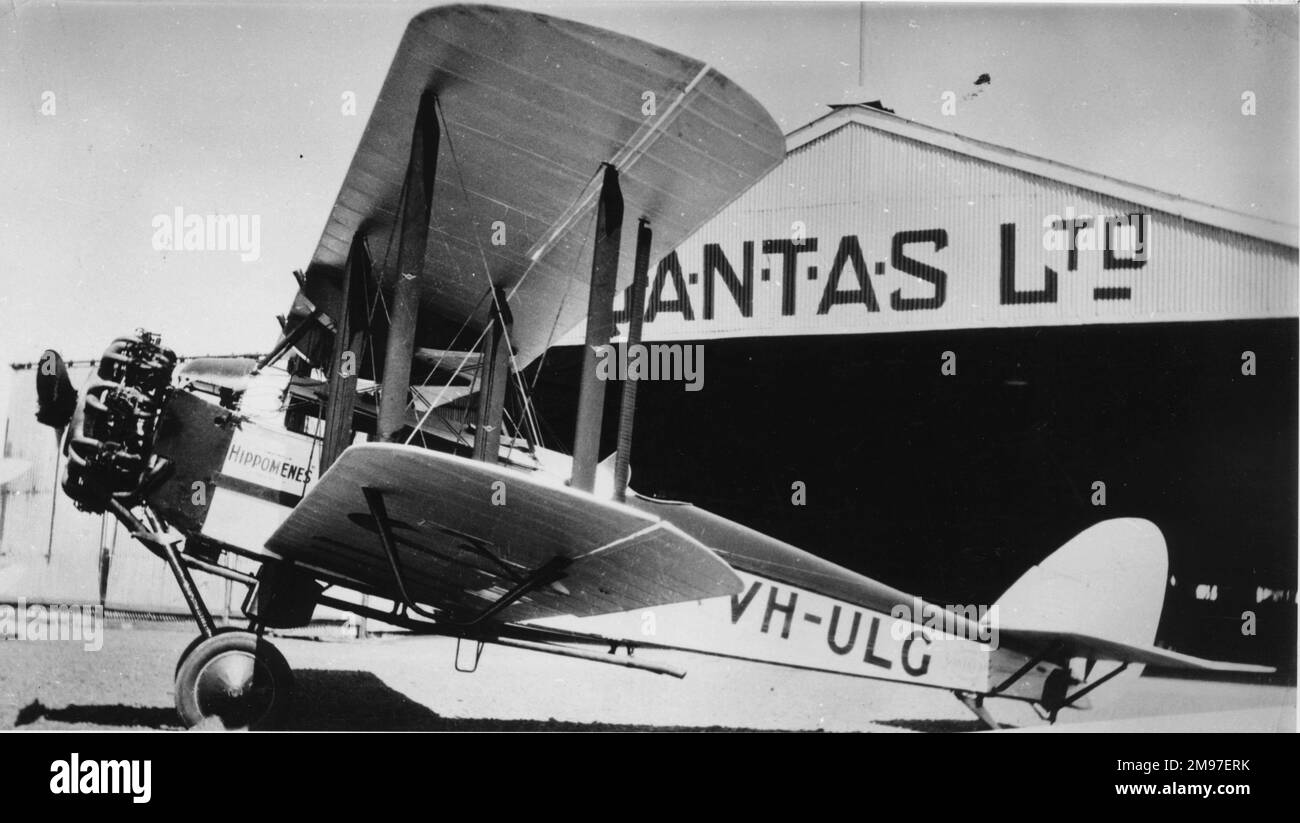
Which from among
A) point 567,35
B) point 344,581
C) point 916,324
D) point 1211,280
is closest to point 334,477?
point 344,581

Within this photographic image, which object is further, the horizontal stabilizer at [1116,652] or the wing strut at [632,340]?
the horizontal stabilizer at [1116,652]

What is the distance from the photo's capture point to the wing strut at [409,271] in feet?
8.54

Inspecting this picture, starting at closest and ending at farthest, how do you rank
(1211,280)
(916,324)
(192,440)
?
(192,440)
(1211,280)
(916,324)

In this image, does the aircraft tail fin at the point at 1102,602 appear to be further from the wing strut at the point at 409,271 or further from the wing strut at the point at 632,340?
the wing strut at the point at 409,271

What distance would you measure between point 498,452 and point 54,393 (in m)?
1.57

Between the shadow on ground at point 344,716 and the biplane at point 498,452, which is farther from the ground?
the biplane at point 498,452

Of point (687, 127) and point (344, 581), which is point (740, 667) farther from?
point (687, 127)

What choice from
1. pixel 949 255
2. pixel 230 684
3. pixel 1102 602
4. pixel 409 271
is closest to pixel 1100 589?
pixel 1102 602

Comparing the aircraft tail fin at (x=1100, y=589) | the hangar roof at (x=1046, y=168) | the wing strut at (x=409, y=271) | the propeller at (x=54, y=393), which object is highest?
the hangar roof at (x=1046, y=168)

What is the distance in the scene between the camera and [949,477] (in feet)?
13.6

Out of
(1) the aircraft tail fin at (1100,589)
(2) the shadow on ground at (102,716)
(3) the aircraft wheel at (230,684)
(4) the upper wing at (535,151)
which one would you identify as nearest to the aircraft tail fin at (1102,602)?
(1) the aircraft tail fin at (1100,589)

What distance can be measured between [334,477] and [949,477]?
2.84m

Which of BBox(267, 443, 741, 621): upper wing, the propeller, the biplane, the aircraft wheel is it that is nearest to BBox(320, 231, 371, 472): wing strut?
the biplane
